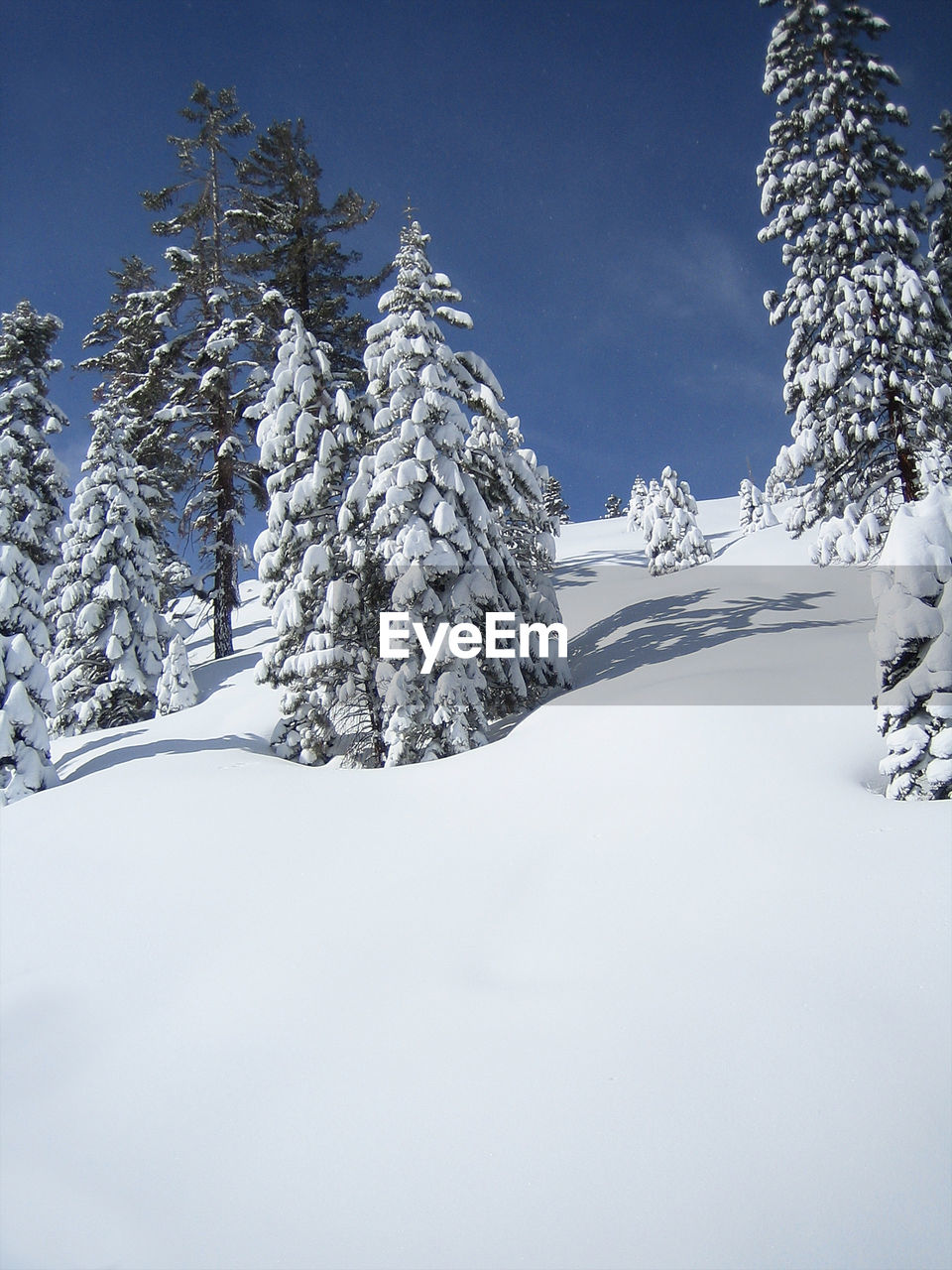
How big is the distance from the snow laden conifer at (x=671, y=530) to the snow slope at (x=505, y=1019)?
2912 cm

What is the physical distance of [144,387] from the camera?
1745 cm

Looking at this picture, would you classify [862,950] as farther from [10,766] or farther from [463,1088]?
[10,766]

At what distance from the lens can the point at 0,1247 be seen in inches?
108

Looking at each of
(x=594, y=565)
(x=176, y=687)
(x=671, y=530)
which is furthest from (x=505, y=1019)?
(x=594, y=565)

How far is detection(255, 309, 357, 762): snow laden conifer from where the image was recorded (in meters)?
11.6

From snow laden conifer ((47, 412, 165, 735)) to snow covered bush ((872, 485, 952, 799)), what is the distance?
17529mm

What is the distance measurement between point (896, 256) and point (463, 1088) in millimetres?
15950

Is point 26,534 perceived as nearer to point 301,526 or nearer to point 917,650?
point 301,526

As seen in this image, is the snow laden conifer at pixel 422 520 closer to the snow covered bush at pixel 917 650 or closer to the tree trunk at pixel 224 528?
the snow covered bush at pixel 917 650

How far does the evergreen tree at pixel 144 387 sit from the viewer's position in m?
18.1

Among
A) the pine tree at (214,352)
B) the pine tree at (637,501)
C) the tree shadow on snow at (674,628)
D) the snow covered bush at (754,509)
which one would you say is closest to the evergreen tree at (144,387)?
the pine tree at (214,352)

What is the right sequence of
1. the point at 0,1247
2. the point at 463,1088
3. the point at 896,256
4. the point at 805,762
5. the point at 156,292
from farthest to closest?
the point at 156,292
the point at 896,256
the point at 805,762
the point at 463,1088
the point at 0,1247

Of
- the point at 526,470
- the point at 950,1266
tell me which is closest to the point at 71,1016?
the point at 950,1266

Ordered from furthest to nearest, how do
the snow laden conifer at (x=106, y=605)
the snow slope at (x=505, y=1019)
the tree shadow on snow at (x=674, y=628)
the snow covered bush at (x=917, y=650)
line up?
the snow laden conifer at (x=106, y=605) → the tree shadow on snow at (x=674, y=628) → the snow covered bush at (x=917, y=650) → the snow slope at (x=505, y=1019)
